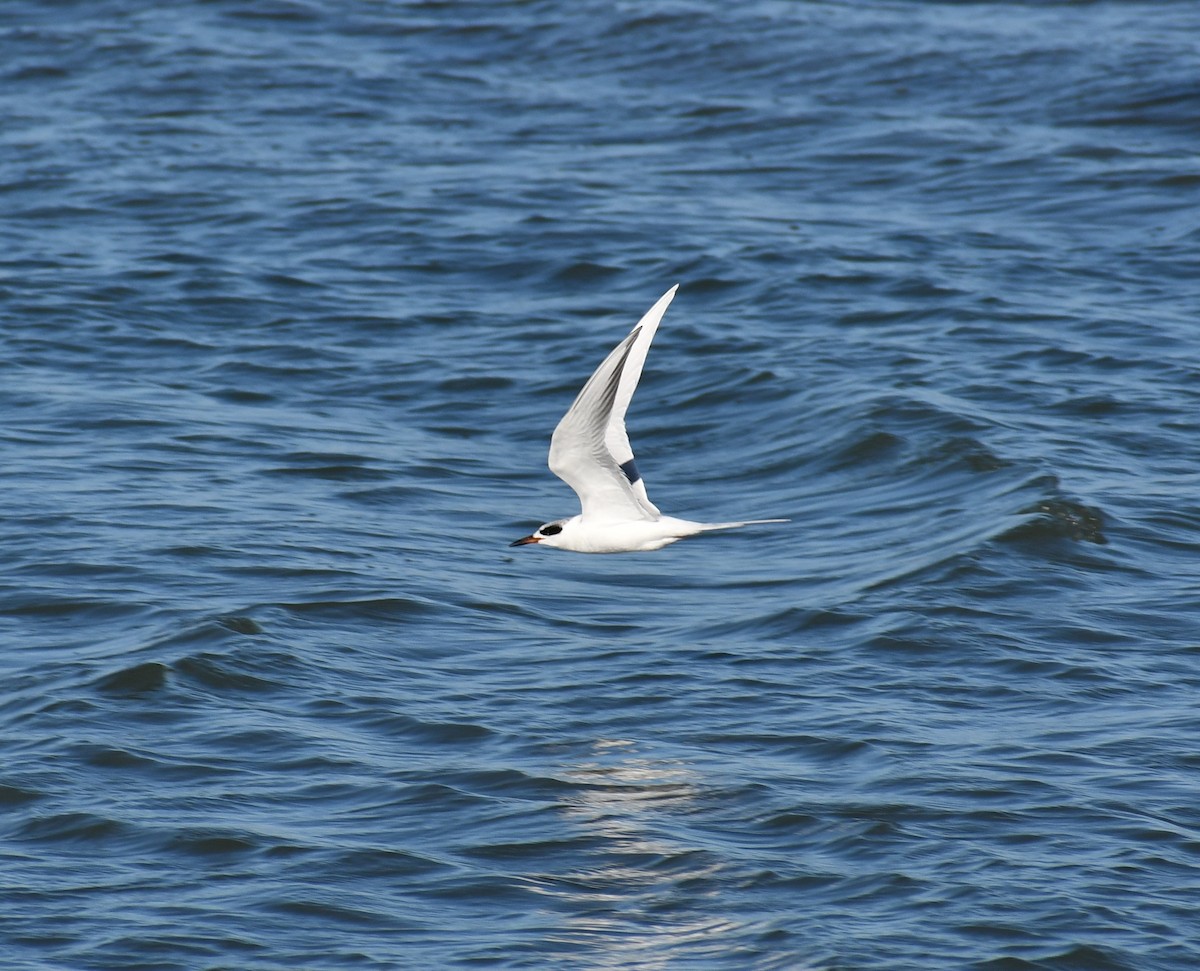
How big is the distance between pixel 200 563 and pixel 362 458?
2.56m

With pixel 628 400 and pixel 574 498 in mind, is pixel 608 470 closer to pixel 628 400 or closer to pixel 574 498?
pixel 628 400

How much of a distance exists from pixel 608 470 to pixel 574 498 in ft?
15.0

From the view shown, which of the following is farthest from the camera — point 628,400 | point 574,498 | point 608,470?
point 574,498

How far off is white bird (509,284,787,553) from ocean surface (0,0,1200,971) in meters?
1.07

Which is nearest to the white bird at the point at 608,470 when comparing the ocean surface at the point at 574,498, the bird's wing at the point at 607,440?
the bird's wing at the point at 607,440

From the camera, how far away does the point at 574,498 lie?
1469 centimetres

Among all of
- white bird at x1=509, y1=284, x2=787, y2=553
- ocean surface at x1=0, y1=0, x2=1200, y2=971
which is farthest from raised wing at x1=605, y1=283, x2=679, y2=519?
ocean surface at x1=0, y1=0, x2=1200, y2=971

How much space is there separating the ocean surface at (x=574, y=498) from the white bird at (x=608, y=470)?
1.07 meters

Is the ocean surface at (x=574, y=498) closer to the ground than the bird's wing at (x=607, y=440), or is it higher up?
closer to the ground

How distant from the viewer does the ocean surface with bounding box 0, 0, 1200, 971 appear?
8.99m

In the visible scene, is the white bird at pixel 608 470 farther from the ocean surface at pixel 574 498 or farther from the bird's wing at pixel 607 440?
the ocean surface at pixel 574 498

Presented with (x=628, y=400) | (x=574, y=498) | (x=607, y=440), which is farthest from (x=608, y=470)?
(x=574, y=498)

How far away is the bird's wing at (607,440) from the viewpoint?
9.16 metres

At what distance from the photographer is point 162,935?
8469 millimetres
